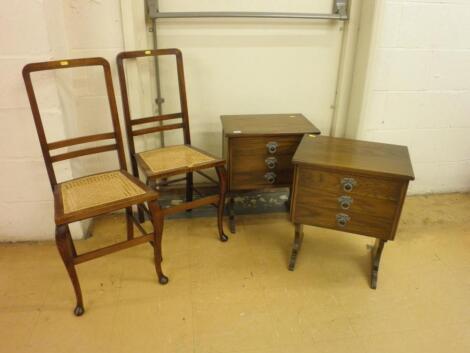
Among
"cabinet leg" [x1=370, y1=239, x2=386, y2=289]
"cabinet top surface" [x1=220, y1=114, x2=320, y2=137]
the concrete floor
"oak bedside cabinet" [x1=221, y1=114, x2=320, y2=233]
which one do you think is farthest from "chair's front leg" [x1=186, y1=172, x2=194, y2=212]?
"cabinet leg" [x1=370, y1=239, x2=386, y2=289]

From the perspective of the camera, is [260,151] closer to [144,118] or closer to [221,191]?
[221,191]

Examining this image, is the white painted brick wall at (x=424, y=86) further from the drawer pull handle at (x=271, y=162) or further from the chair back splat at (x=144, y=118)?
the chair back splat at (x=144, y=118)

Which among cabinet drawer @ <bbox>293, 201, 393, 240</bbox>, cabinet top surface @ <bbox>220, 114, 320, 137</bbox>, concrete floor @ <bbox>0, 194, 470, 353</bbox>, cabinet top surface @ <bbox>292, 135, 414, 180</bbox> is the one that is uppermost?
cabinet top surface @ <bbox>220, 114, 320, 137</bbox>

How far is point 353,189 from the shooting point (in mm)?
1600

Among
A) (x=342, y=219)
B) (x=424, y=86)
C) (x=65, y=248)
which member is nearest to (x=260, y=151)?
(x=342, y=219)

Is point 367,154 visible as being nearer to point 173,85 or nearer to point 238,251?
point 238,251

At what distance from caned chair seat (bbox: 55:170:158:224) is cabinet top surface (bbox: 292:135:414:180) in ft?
2.39

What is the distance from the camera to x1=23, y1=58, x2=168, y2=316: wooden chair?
4.62ft

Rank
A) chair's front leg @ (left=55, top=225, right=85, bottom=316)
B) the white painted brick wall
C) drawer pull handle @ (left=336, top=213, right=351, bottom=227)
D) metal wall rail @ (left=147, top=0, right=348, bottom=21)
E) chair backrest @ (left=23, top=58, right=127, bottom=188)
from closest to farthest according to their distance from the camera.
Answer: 1. chair's front leg @ (left=55, top=225, right=85, bottom=316)
2. chair backrest @ (left=23, top=58, right=127, bottom=188)
3. drawer pull handle @ (left=336, top=213, right=351, bottom=227)
4. metal wall rail @ (left=147, top=0, right=348, bottom=21)
5. the white painted brick wall

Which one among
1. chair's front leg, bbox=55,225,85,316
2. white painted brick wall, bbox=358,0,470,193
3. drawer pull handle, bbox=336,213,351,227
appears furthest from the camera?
white painted brick wall, bbox=358,0,470,193

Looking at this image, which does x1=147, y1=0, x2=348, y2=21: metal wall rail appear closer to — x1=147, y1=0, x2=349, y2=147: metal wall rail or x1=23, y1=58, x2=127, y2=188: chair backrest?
x1=147, y1=0, x2=349, y2=147: metal wall rail

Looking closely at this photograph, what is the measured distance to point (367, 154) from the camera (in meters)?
1.71

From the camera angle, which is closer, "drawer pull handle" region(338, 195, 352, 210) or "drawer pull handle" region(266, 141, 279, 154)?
"drawer pull handle" region(338, 195, 352, 210)

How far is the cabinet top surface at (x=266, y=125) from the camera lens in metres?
1.93
